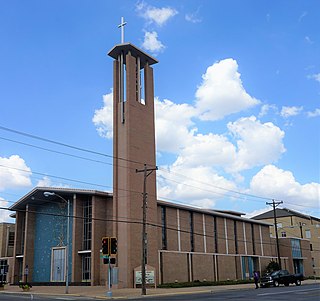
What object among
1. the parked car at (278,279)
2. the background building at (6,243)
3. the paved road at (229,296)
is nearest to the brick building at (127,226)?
the background building at (6,243)

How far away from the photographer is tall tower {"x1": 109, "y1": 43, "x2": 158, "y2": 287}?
4412 centimetres

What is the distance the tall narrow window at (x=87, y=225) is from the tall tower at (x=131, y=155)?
6.05 metres

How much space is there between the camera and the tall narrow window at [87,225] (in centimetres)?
5000

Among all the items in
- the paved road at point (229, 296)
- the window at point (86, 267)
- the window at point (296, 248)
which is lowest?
the paved road at point (229, 296)

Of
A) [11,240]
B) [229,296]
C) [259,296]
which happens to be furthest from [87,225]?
[259,296]

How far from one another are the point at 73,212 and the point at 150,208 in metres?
9.69

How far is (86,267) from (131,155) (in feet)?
47.2

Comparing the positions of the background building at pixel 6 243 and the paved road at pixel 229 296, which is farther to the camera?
the background building at pixel 6 243

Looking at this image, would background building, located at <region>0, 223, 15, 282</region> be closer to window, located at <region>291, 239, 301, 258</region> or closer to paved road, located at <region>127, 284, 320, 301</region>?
paved road, located at <region>127, 284, 320, 301</region>

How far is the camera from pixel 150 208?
47188mm

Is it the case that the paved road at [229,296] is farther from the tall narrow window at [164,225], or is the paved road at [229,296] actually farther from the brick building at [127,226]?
the tall narrow window at [164,225]

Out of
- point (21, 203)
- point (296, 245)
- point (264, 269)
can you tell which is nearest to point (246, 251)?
point (264, 269)

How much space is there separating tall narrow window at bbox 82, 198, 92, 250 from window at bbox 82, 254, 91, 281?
1.07m

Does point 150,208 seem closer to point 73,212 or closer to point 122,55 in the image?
point 73,212
